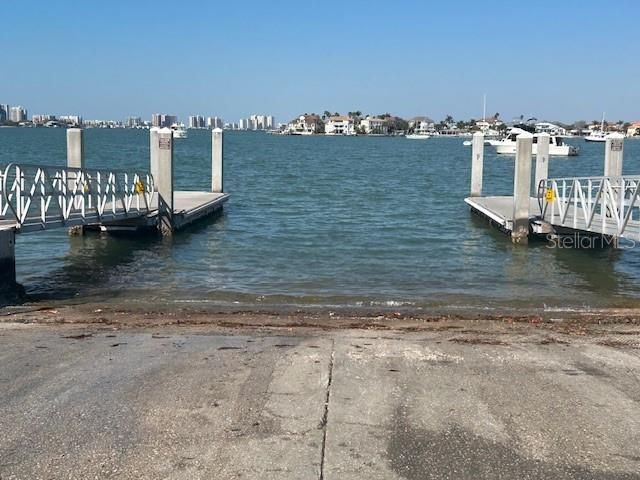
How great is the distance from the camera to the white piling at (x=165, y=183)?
1967cm

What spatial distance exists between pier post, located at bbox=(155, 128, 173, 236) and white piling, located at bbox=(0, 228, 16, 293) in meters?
7.86

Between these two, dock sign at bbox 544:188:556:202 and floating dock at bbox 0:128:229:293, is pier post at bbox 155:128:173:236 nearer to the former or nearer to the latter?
floating dock at bbox 0:128:229:293

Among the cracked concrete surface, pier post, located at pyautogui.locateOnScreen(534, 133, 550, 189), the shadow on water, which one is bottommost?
the shadow on water

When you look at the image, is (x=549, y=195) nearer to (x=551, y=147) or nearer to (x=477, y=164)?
(x=477, y=164)

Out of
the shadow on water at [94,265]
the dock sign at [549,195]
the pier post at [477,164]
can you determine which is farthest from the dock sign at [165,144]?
the pier post at [477,164]

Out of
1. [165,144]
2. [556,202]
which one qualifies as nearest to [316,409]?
[556,202]

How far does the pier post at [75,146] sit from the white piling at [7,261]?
28.1 ft

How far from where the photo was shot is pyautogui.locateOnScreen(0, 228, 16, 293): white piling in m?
11.5

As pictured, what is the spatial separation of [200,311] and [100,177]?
7760 millimetres

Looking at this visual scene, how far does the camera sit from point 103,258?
16500mm

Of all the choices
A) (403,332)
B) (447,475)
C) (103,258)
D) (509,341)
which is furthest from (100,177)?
(447,475)

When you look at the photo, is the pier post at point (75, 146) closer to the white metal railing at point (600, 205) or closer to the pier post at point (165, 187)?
the pier post at point (165, 187)

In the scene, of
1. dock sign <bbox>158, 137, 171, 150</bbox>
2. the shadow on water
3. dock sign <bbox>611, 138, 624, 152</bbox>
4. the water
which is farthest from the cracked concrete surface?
dock sign <bbox>611, 138, 624, 152</bbox>

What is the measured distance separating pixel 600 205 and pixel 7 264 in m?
13.5
